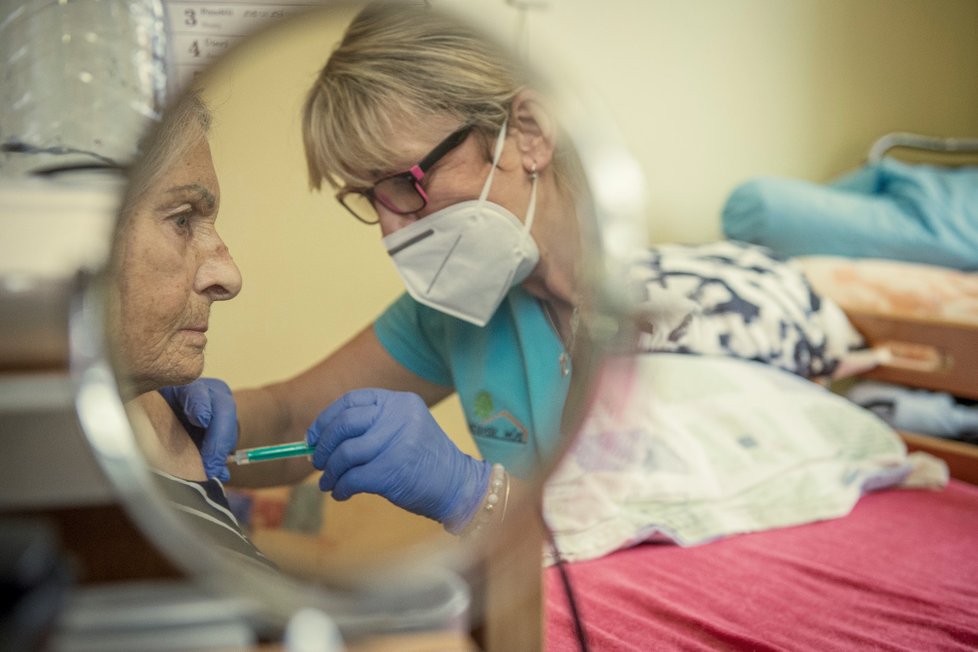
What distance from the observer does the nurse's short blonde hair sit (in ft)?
1.45

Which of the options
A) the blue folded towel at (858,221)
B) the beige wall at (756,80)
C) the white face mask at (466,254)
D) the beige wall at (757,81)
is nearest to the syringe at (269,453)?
the white face mask at (466,254)

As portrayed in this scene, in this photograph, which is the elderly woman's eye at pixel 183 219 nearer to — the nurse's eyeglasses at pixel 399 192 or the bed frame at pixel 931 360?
the nurse's eyeglasses at pixel 399 192

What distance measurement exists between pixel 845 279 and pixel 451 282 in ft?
3.97

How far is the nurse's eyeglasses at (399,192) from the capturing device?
17.5 inches

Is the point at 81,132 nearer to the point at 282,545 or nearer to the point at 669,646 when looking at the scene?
the point at 282,545

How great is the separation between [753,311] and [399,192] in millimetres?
925

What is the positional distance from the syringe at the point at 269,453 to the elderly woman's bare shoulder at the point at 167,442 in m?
0.02

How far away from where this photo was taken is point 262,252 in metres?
0.44

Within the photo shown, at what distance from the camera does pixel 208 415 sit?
18.0 inches

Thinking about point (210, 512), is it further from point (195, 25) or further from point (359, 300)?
point (195, 25)

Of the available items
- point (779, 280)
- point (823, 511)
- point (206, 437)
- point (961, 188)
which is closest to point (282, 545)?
point (206, 437)

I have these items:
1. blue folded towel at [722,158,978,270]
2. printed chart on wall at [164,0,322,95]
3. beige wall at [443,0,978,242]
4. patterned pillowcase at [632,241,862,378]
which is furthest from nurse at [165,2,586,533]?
blue folded towel at [722,158,978,270]

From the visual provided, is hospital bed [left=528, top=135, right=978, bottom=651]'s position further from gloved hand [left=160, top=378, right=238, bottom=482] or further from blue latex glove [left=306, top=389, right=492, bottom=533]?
gloved hand [left=160, top=378, right=238, bottom=482]

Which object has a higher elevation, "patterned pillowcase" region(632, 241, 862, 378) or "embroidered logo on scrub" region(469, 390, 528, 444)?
"embroidered logo on scrub" region(469, 390, 528, 444)
